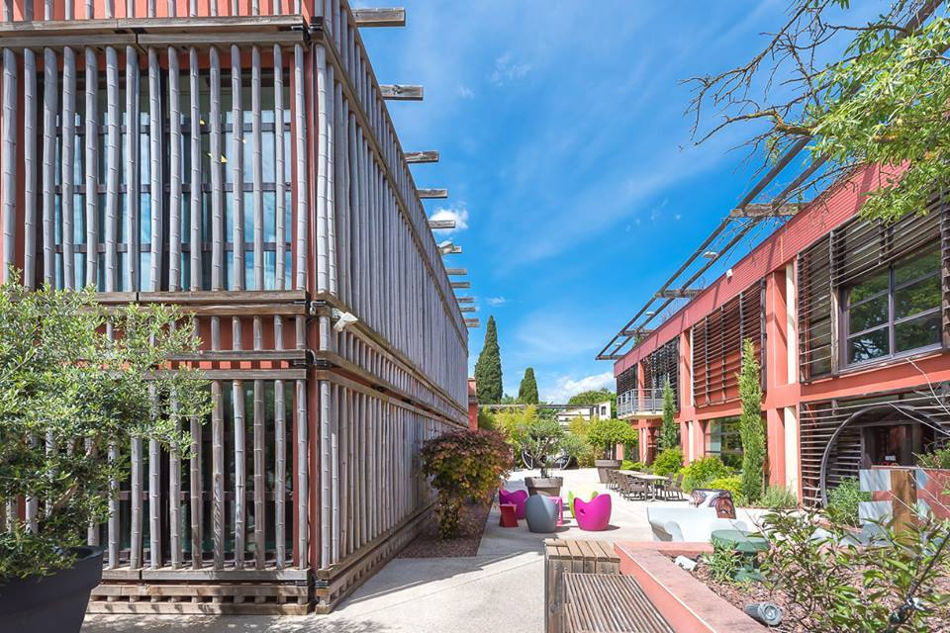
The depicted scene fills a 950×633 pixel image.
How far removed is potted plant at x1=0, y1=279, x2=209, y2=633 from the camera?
355 centimetres

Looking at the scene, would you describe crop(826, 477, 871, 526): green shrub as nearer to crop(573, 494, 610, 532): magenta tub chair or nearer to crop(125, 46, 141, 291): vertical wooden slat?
crop(573, 494, 610, 532): magenta tub chair

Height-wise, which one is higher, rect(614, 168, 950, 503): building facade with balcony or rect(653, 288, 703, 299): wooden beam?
rect(653, 288, 703, 299): wooden beam

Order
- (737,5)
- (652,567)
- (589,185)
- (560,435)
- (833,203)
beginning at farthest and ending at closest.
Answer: (560,435) → (589,185) → (833,203) → (737,5) → (652,567)

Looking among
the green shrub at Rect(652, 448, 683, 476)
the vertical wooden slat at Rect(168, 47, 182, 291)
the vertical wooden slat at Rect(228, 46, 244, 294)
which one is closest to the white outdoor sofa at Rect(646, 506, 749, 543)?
the vertical wooden slat at Rect(228, 46, 244, 294)

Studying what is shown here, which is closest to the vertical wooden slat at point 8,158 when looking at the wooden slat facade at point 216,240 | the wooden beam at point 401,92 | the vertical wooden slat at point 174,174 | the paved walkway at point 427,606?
the wooden slat facade at point 216,240

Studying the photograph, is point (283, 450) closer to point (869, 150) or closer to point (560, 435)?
point (869, 150)

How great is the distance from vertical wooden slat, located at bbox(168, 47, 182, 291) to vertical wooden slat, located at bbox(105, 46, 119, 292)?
0.54 metres

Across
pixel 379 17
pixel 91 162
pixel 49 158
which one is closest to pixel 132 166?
pixel 91 162

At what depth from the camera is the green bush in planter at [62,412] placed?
11.6 feet

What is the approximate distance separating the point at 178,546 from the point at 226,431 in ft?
3.80

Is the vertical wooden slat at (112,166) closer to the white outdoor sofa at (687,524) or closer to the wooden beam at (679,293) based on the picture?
the white outdoor sofa at (687,524)

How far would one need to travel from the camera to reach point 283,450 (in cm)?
577

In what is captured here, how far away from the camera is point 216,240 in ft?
19.7

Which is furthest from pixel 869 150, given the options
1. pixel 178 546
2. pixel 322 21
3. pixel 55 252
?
pixel 55 252
